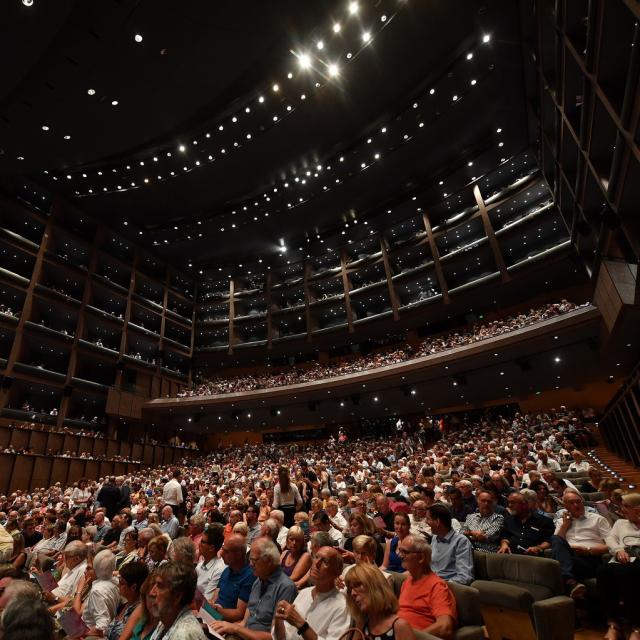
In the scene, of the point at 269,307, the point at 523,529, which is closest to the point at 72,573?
the point at 523,529

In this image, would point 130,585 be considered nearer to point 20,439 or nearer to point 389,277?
point 20,439

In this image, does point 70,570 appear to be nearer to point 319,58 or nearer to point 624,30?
point 624,30

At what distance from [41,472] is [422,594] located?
16.7 metres

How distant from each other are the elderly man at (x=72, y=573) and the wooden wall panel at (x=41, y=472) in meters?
13.3

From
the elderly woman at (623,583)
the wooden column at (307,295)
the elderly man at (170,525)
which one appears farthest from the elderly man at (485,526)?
the wooden column at (307,295)

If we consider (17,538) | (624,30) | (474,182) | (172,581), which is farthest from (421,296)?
(172,581)

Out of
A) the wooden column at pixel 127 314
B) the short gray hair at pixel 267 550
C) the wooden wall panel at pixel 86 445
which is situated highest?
the wooden column at pixel 127 314

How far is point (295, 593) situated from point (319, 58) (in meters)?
15.4

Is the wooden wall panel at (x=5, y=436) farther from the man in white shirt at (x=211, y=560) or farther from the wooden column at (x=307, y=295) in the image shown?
the man in white shirt at (x=211, y=560)

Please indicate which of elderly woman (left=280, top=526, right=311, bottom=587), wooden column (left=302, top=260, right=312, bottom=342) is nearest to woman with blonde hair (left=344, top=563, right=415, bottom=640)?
elderly woman (left=280, top=526, right=311, bottom=587)

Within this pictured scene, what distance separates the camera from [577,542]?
3564mm

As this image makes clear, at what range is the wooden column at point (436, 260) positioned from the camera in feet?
60.0

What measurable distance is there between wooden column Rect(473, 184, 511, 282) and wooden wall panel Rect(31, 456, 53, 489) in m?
19.1

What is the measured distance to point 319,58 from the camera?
13766 millimetres
